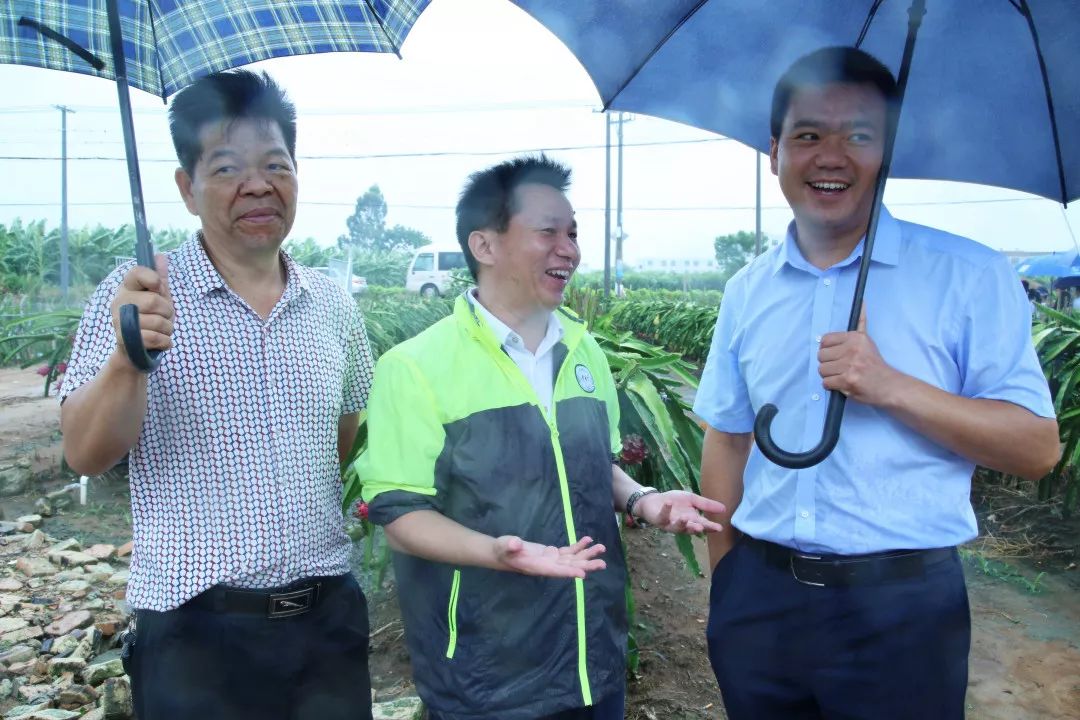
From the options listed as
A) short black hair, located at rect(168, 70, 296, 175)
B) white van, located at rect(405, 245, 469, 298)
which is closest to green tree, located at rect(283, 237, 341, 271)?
white van, located at rect(405, 245, 469, 298)

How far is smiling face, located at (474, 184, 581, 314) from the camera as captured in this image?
5.36ft

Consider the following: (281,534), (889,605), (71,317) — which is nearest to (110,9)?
(281,534)

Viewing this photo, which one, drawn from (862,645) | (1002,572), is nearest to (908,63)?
(862,645)

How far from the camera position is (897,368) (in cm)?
151

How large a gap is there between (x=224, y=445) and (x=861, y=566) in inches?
49.7

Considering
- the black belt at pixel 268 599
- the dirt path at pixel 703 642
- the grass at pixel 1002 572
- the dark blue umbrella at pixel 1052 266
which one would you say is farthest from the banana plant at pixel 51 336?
the dark blue umbrella at pixel 1052 266

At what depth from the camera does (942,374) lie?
151cm

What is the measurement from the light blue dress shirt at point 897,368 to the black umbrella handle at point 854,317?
101 millimetres

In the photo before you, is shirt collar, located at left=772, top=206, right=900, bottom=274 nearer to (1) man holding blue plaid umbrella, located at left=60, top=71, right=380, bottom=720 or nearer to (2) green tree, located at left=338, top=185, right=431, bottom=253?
(1) man holding blue plaid umbrella, located at left=60, top=71, right=380, bottom=720

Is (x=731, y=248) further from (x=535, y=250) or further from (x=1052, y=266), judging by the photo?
(x=535, y=250)

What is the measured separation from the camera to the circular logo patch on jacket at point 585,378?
5.51ft

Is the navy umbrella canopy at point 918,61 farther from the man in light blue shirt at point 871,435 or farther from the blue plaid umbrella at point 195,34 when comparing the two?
the blue plaid umbrella at point 195,34

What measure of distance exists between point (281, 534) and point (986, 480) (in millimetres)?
5689

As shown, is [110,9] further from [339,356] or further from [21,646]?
[21,646]
